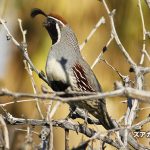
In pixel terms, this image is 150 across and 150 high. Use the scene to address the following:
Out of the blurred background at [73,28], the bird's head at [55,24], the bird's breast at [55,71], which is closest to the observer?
the bird's breast at [55,71]

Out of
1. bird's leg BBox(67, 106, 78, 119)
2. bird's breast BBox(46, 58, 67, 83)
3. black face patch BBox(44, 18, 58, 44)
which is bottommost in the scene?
bird's leg BBox(67, 106, 78, 119)

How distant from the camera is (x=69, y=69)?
3.20 m

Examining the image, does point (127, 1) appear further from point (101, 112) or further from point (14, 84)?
point (101, 112)

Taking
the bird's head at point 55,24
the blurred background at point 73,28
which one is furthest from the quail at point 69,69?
the blurred background at point 73,28

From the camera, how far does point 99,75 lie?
5203 millimetres

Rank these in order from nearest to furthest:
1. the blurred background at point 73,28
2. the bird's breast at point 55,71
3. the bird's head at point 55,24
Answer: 1. the bird's breast at point 55,71
2. the bird's head at point 55,24
3. the blurred background at point 73,28

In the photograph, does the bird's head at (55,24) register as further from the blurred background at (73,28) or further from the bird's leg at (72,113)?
the blurred background at (73,28)

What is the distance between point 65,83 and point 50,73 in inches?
4.8

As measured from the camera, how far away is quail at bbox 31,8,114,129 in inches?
121

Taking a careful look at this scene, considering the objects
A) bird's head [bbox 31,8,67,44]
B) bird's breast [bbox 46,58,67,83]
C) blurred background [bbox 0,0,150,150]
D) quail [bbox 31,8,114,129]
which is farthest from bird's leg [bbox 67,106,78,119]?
blurred background [bbox 0,0,150,150]

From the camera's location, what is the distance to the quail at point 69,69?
307 cm

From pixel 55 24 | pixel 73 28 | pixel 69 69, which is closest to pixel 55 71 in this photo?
pixel 69 69

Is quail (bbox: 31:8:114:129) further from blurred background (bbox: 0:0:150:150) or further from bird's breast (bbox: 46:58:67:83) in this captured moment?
blurred background (bbox: 0:0:150:150)

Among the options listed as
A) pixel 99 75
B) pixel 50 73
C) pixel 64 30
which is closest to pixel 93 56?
pixel 99 75
